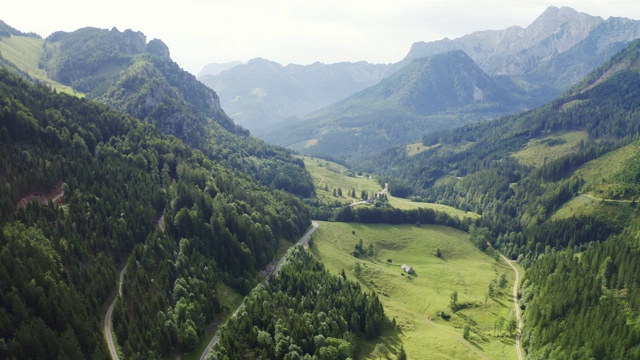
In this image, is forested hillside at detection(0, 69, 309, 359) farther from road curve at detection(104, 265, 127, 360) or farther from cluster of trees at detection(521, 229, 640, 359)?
cluster of trees at detection(521, 229, 640, 359)

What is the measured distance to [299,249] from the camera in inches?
7589

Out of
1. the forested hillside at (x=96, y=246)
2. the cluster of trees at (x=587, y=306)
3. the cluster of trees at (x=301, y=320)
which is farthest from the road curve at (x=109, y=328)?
the cluster of trees at (x=587, y=306)

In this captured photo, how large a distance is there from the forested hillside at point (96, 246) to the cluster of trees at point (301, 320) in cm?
1245

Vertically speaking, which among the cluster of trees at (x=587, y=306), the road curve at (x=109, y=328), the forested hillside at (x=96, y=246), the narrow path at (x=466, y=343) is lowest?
the narrow path at (x=466, y=343)

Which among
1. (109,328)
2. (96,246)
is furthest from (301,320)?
(96,246)

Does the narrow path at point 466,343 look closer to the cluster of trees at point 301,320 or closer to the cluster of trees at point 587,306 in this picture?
the cluster of trees at point 587,306

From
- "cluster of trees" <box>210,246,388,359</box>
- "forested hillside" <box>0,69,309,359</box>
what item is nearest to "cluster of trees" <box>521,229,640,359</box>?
"cluster of trees" <box>210,246,388,359</box>

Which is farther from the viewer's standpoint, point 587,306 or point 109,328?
point 587,306

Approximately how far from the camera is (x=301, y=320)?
125 meters

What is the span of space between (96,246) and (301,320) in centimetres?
7173

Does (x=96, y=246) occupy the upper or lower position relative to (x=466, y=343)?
upper

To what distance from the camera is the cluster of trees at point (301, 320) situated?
371 feet

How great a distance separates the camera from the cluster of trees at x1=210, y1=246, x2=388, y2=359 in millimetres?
113000

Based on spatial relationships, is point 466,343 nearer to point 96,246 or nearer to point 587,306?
point 587,306
